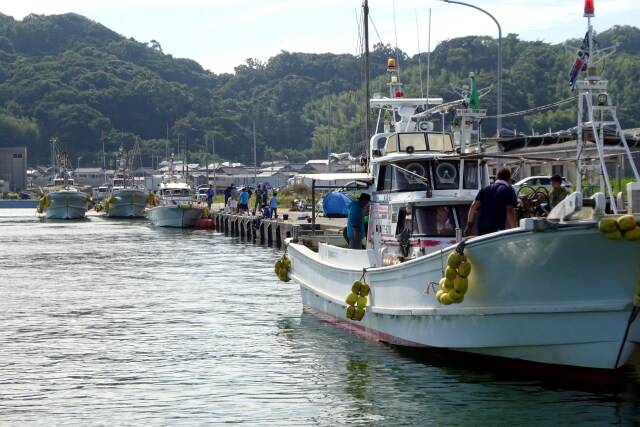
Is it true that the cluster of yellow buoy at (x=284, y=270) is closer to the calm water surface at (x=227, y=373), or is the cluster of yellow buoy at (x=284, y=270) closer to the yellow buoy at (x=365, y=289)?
the calm water surface at (x=227, y=373)

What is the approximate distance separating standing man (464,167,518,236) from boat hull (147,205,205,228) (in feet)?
166

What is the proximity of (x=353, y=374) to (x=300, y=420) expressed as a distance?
2.93 meters

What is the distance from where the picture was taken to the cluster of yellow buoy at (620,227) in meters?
13.4

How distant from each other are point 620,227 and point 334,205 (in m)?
15.3

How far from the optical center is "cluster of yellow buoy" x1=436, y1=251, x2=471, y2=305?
1499cm

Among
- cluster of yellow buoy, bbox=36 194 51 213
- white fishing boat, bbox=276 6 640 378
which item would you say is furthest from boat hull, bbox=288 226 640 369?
cluster of yellow buoy, bbox=36 194 51 213

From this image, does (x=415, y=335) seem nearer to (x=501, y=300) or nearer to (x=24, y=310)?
(x=501, y=300)

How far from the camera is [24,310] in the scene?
25359 millimetres

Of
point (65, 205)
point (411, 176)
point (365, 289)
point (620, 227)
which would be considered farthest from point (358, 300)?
point (65, 205)

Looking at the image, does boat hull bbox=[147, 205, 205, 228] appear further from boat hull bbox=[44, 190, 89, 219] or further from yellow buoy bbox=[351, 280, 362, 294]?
yellow buoy bbox=[351, 280, 362, 294]

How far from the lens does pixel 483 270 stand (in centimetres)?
1513

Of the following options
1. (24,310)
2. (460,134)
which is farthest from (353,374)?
(24,310)

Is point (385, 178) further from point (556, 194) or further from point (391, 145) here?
point (556, 194)

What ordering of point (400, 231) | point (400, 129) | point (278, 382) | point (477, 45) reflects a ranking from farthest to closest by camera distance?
point (477, 45)
point (400, 129)
point (400, 231)
point (278, 382)
